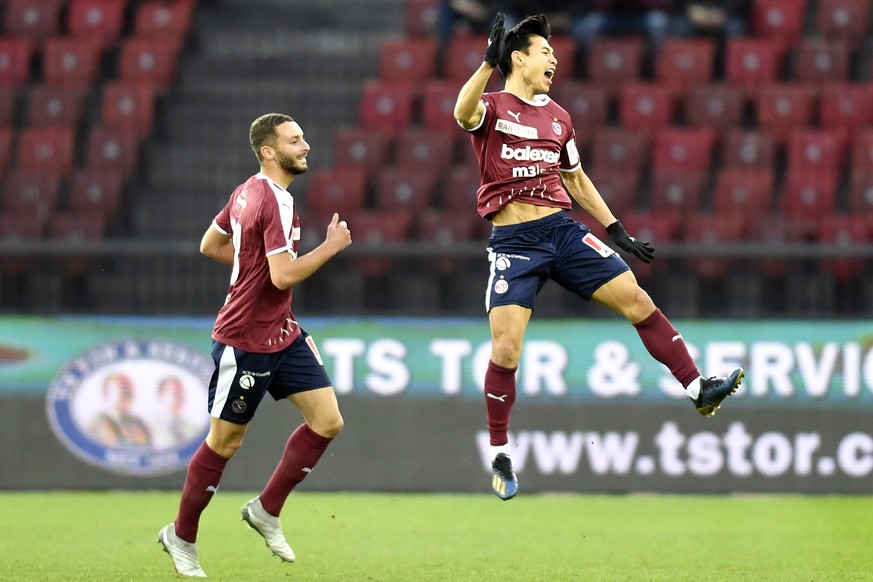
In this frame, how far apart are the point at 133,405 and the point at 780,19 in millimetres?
7899

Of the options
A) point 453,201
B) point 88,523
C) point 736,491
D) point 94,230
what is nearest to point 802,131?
point 453,201

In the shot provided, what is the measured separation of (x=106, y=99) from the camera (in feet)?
45.4

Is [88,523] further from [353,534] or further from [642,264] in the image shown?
[642,264]

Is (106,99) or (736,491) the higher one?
(106,99)

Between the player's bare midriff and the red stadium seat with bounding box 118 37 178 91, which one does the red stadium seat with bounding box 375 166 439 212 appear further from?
the player's bare midriff

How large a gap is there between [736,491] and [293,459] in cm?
424

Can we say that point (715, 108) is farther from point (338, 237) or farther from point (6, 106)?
point (338, 237)

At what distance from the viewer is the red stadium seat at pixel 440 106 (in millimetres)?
13320

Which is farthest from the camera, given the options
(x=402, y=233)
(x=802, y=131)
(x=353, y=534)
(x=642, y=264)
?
(x=802, y=131)

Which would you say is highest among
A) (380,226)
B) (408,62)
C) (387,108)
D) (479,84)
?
(408,62)

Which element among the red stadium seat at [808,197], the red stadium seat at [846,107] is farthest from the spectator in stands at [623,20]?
the red stadium seat at [808,197]

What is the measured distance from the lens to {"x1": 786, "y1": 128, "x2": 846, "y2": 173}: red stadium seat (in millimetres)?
12703

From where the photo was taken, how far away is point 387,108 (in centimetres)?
1382

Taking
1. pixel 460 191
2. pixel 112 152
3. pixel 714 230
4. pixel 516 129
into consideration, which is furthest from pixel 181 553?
pixel 112 152
